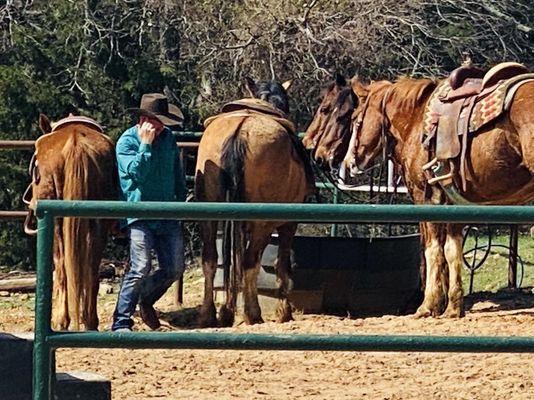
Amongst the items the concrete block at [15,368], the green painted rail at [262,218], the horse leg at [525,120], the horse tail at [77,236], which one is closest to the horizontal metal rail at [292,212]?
the green painted rail at [262,218]

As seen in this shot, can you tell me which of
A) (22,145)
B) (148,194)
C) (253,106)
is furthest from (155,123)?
(22,145)

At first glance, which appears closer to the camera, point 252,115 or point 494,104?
point 494,104

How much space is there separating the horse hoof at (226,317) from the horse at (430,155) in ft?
4.61

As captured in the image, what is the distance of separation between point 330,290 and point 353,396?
4.25 meters

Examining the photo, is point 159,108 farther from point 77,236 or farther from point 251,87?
point 251,87

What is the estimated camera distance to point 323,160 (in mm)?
11000

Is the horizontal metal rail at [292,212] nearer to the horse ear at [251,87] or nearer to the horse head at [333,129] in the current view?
the horse head at [333,129]

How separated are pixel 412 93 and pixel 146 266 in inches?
105

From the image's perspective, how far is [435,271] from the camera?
9.88 meters

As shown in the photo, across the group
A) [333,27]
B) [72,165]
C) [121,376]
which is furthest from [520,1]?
[121,376]

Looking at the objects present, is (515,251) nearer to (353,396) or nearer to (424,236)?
A: (424,236)

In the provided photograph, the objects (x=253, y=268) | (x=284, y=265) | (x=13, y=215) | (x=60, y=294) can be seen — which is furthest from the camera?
(x=13, y=215)

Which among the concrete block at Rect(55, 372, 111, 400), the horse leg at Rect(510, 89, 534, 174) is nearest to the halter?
the horse leg at Rect(510, 89, 534, 174)

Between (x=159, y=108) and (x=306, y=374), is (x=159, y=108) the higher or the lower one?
the higher one
